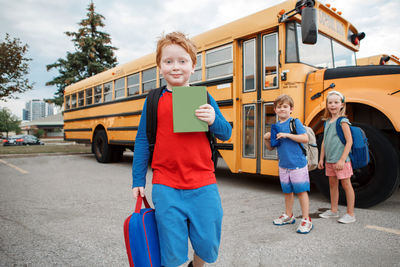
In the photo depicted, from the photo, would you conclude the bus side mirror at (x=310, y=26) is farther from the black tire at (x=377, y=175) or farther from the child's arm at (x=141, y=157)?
the child's arm at (x=141, y=157)

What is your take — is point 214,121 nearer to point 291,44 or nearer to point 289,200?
point 289,200

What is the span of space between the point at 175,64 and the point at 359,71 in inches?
105

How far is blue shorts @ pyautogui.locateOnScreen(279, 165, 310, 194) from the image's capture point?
8.30 feet

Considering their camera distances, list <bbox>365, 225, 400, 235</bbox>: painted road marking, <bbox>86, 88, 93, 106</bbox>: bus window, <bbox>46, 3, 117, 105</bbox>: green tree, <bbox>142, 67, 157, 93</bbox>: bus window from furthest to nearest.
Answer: <bbox>46, 3, 117, 105</bbox>: green tree, <bbox>86, 88, 93, 106</bbox>: bus window, <bbox>142, 67, 157, 93</bbox>: bus window, <bbox>365, 225, 400, 235</bbox>: painted road marking

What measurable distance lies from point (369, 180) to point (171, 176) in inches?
105

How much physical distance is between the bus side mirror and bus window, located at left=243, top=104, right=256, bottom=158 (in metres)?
1.25

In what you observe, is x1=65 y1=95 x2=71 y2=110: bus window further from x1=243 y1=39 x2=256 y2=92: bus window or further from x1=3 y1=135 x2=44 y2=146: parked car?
x1=3 y1=135 x2=44 y2=146: parked car

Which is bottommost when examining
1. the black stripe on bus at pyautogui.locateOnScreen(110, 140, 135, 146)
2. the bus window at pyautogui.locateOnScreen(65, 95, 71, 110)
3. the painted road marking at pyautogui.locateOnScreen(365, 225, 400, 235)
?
the painted road marking at pyautogui.locateOnScreen(365, 225, 400, 235)

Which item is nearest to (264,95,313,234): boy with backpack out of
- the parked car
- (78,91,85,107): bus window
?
(78,91,85,107): bus window

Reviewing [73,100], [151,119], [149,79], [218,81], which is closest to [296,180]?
[151,119]

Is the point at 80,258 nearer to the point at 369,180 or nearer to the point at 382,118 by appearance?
the point at 369,180

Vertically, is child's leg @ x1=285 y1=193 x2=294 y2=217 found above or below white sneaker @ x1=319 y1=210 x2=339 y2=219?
above

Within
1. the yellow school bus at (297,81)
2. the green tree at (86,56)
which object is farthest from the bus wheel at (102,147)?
the green tree at (86,56)

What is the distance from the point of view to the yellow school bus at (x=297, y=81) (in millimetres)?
2943
